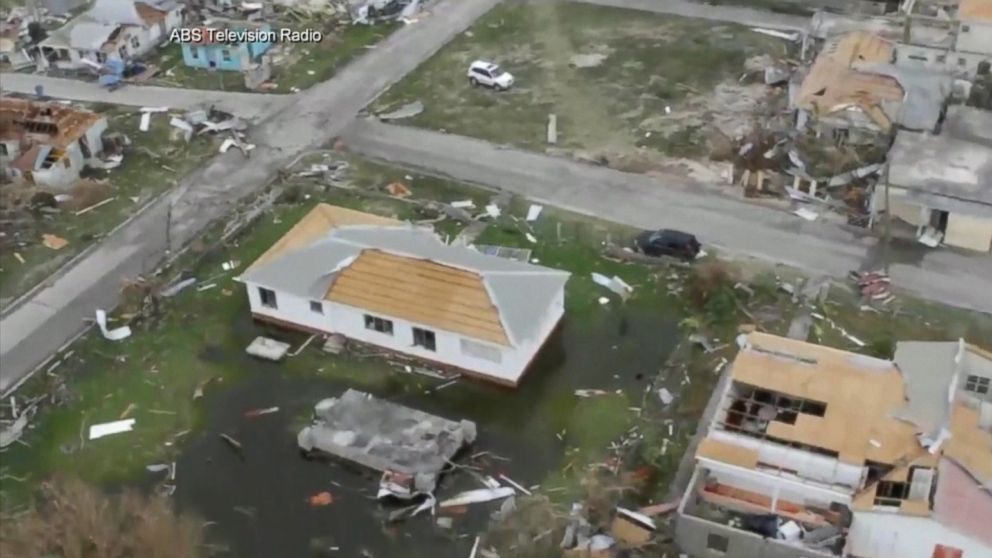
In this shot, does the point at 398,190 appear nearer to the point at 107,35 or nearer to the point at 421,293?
the point at 421,293

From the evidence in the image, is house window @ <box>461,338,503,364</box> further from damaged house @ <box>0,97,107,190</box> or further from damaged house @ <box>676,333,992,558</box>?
damaged house @ <box>0,97,107,190</box>

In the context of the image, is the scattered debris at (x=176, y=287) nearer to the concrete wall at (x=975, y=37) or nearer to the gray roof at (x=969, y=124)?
the gray roof at (x=969, y=124)

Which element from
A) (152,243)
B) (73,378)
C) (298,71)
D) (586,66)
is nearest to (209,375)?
(73,378)

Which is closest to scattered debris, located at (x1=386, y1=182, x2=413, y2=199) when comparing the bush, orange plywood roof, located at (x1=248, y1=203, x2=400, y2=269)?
orange plywood roof, located at (x1=248, y1=203, x2=400, y2=269)

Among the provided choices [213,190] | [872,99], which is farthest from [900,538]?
[213,190]

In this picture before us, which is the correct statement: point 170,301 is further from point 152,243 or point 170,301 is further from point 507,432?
point 507,432

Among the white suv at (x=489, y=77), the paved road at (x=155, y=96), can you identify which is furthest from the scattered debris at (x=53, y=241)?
the white suv at (x=489, y=77)

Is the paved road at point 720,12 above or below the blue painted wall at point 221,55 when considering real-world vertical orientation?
above
